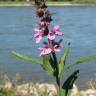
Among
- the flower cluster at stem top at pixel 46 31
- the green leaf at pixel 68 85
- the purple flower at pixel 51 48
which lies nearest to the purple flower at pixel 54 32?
the flower cluster at stem top at pixel 46 31

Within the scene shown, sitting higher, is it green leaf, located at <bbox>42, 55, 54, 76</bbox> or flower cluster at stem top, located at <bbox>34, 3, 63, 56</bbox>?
flower cluster at stem top, located at <bbox>34, 3, 63, 56</bbox>

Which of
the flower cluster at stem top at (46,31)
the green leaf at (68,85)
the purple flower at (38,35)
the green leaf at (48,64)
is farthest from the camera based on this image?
the green leaf at (68,85)

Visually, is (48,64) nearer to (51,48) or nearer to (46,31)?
(51,48)

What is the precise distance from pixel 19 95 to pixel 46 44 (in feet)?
11.7

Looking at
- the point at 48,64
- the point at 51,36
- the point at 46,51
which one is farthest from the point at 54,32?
the point at 48,64

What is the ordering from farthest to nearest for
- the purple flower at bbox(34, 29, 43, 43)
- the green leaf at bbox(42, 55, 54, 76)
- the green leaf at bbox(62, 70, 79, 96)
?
the green leaf at bbox(62, 70, 79, 96)
the green leaf at bbox(42, 55, 54, 76)
the purple flower at bbox(34, 29, 43, 43)

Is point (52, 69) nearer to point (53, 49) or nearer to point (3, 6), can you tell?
point (53, 49)

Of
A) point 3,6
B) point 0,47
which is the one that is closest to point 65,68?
point 0,47

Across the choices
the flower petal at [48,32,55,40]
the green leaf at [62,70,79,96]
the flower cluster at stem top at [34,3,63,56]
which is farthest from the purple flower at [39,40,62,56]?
the green leaf at [62,70,79,96]

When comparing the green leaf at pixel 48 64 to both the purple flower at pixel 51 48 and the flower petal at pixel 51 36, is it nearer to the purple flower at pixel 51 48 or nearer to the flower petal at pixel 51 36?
the purple flower at pixel 51 48

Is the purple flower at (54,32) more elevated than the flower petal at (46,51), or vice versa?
the purple flower at (54,32)

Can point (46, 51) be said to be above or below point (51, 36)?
below

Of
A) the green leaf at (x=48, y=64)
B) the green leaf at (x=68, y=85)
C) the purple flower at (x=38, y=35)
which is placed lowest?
the green leaf at (x=68, y=85)

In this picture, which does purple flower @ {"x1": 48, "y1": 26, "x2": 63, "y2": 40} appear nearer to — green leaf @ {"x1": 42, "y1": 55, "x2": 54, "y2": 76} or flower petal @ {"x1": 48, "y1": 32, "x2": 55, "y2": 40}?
flower petal @ {"x1": 48, "y1": 32, "x2": 55, "y2": 40}
